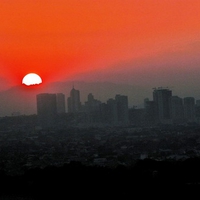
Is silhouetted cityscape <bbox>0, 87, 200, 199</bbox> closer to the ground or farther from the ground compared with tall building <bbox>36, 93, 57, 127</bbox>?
closer to the ground

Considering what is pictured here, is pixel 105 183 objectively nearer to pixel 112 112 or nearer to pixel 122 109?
pixel 122 109

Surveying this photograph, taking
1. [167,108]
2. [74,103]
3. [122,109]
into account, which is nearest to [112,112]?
[122,109]

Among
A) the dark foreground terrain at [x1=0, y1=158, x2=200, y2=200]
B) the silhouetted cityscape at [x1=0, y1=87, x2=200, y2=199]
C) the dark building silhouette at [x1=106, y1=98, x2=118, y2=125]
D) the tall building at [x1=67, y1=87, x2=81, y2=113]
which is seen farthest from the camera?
the tall building at [x1=67, y1=87, x2=81, y2=113]

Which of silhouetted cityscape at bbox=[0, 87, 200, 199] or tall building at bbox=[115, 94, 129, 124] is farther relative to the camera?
tall building at bbox=[115, 94, 129, 124]

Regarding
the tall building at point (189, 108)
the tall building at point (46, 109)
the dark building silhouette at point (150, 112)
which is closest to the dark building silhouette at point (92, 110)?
the tall building at point (46, 109)

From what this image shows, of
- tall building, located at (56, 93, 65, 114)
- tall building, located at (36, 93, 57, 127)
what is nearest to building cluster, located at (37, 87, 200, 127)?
tall building, located at (36, 93, 57, 127)

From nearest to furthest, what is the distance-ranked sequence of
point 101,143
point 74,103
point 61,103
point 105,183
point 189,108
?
point 105,183 < point 101,143 < point 189,108 < point 61,103 < point 74,103

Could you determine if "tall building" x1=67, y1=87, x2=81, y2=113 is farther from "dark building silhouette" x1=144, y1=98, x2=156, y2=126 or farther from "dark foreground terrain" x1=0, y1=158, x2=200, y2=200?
"dark foreground terrain" x1=0, y1=158, x2=200, y2=200

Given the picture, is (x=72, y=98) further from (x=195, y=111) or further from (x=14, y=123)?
(x=195, y=111)
